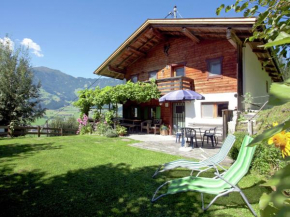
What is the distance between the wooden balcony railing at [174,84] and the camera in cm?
1267

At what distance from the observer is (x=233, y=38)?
34.3 feet

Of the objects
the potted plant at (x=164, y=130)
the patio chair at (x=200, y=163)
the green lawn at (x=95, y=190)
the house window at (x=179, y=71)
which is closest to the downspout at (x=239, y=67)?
the house window at (x=179, y=71)

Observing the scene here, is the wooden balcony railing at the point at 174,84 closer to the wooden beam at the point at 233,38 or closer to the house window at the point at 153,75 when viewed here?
the house window at the point at 153,75

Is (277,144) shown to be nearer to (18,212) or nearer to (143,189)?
(143,189)

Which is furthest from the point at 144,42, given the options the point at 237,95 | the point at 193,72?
the point at 237,95

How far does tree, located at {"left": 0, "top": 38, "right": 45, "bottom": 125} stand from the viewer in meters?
15.6

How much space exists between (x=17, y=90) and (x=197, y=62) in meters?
15.4

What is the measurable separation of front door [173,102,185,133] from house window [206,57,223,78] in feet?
10.1

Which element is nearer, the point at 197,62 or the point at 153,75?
the point at 197,62

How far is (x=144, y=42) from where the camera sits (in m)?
15.6

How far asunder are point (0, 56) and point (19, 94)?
13.0 feet

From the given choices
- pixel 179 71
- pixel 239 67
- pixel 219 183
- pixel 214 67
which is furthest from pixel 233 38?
pixel 219 183

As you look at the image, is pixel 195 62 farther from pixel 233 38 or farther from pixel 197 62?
pixel 233 38

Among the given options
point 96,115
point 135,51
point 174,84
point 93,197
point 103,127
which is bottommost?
point 93,197
